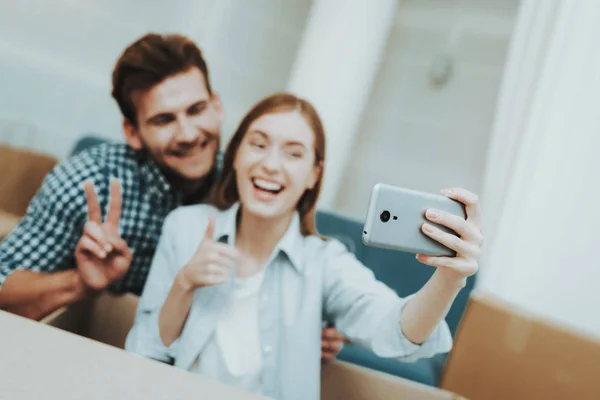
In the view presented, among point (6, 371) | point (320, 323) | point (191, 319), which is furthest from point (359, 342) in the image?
point (6, 371)

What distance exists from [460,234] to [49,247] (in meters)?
0.57

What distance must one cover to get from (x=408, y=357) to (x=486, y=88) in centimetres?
111

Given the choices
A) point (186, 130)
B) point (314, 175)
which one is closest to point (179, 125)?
point (186, 130)

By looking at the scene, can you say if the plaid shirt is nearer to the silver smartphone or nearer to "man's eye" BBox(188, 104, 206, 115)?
"man's eye" BBox(188, 104, 206, 115)

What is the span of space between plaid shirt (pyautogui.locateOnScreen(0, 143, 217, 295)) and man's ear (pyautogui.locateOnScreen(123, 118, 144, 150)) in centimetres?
1

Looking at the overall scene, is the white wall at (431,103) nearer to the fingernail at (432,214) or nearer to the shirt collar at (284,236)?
the shirt collar at (284,236)

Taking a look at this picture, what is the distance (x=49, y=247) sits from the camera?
0.66m

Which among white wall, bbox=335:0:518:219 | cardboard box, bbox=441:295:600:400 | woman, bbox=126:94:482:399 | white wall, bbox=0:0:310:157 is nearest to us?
woman, bbox=126:94:482:399

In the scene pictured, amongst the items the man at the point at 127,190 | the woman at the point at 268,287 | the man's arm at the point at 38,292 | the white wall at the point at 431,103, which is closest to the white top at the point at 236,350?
the woman at the point at 268,287

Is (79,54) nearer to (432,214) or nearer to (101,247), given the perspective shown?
(101,247)

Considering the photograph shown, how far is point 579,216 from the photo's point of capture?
962 mm

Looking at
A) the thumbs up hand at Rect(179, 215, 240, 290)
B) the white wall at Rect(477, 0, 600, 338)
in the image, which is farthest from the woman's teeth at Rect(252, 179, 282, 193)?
the white wall at Rect(477, 0, 600, 338)

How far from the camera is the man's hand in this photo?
0.59 m

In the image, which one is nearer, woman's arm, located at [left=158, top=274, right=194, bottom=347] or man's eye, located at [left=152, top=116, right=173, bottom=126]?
woman's arm, located at [left=158, top=274, right=194, bottom=347]
